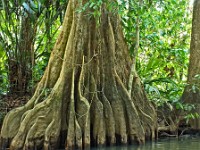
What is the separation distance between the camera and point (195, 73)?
817 centimetres

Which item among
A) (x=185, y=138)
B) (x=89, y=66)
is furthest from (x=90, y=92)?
(x=185, y=138)

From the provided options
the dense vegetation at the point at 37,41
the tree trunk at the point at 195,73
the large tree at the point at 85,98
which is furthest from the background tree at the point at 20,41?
the tree trunk at the point at 195,73

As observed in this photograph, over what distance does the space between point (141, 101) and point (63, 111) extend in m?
1.73

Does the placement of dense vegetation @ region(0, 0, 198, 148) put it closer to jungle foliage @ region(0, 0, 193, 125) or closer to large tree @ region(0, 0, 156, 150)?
jungle foliage @ region(0, 0, 193, 125)

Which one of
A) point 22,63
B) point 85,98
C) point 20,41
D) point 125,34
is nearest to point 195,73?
point 125,34

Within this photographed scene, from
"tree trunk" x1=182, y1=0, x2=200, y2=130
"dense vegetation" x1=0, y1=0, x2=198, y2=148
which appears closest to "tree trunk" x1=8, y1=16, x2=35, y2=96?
"dense vegetation" x1=0, y1=0, x2=198, y2=148

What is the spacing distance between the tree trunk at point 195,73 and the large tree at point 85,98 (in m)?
1.18

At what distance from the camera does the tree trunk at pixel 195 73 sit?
7.78 metres

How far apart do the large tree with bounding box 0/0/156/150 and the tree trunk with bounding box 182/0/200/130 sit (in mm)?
1184

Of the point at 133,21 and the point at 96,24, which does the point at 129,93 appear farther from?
the point at 133,21

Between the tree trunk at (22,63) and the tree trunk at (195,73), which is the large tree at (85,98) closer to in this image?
the tree trunk at (195,73)

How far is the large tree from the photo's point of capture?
19.5 ft

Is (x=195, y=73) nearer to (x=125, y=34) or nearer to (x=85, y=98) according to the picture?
(x=125, y=34)

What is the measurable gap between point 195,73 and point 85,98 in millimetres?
3110
